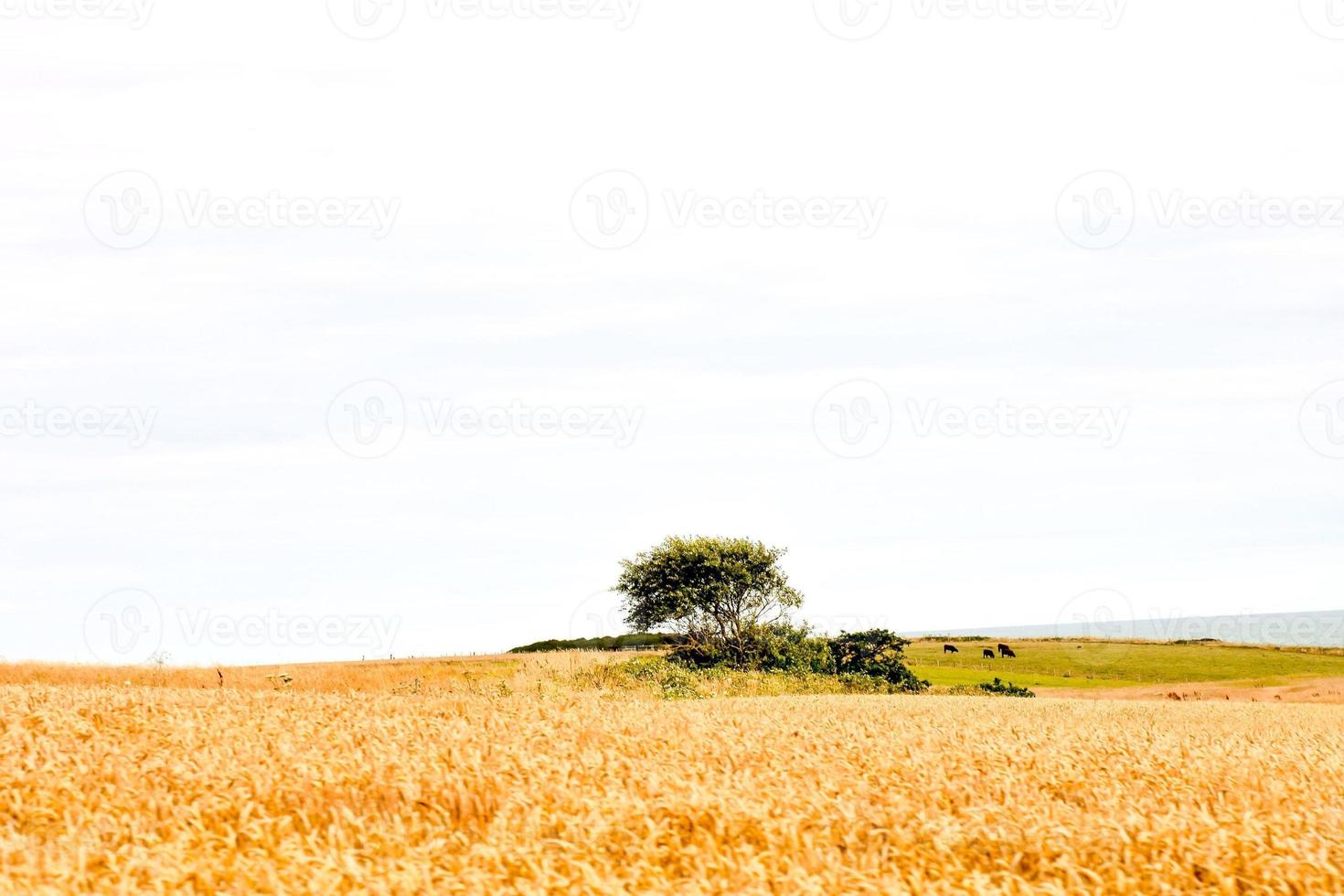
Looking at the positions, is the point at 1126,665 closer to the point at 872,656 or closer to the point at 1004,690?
the point at 1004,690

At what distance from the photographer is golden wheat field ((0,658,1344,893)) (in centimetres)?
748

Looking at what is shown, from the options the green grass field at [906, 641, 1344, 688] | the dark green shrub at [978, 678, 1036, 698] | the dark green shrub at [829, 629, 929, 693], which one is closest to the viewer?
the dark green shrub at [978, 678, 1036, 698]

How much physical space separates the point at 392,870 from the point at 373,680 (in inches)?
1270

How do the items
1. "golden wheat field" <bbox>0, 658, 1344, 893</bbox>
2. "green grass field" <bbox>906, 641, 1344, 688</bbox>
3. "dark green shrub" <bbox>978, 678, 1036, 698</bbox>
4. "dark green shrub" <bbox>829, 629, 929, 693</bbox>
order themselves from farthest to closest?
"green grass field" <bbox>906, 641, 1344, 688</bbox> < "dark green shrub" <bbox>829, 629, 929, 693</bbox> < "dark green shrub" <bbox>978, 678, 1036, 698</bbox> < "golden wheat field" <bbox>0, 658, 1344, 893</bbox>

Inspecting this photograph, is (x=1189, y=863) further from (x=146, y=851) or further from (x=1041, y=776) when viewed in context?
(x=146, y=851)

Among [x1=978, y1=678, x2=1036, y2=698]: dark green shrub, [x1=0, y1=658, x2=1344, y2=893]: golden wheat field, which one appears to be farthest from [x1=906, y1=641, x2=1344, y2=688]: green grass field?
[x1=0, y1=658, x2=1344, y2=893]: golden wheat field

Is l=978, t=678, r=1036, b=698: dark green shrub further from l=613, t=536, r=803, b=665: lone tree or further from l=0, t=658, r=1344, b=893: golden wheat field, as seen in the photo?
l=0, t=658, r=1344, b=893: golden wheat field

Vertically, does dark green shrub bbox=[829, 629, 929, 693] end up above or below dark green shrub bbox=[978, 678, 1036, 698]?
above

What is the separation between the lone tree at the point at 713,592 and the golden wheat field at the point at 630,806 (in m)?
38.8

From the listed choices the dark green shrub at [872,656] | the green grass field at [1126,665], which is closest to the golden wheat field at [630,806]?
the dark green shrub at [872,656]

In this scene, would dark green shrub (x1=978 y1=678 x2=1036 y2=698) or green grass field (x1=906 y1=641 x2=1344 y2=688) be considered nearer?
dark green shrub (x1=978 y1=678 x2=1036 y2=698)

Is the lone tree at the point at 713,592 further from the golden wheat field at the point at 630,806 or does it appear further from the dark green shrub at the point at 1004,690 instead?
the golden wheat field at the point at 630,806

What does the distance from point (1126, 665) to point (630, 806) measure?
80180mm

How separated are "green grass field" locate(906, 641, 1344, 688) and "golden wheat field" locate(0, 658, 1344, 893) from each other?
47.2 meters
